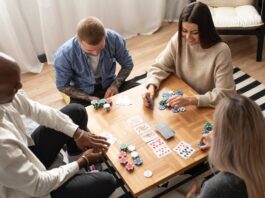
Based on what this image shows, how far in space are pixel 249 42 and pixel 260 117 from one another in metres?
2.40

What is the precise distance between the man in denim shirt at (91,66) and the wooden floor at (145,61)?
0.61 m

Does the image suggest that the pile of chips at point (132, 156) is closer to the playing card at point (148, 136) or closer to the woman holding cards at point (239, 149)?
the playing card at point (148, 136)

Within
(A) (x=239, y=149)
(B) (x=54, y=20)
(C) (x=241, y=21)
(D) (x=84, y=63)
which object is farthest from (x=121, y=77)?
(A) (x=239, y=149)

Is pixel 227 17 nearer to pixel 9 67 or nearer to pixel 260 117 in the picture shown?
pixel 260 117

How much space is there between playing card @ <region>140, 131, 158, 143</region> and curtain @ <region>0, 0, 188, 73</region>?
6.20 feet

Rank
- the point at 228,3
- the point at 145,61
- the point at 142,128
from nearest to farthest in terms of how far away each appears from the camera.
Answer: the point at 142,128
the point at 228,3
the point at 145,61

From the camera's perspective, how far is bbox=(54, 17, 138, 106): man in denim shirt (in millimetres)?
2274

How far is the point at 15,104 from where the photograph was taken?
1.85 metres


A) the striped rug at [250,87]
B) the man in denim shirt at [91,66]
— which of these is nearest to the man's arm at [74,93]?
the man in denim shirt at [91,66]

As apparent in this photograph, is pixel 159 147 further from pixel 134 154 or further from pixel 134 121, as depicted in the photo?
pixel 134 121

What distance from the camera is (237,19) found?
120 inches

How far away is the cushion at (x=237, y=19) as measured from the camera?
3020 mm

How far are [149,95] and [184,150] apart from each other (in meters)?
0.47

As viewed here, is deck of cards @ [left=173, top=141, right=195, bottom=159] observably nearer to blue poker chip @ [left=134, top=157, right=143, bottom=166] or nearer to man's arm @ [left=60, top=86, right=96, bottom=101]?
blue poker chip @ [left=134, top=157, right=143, bottom=166]
